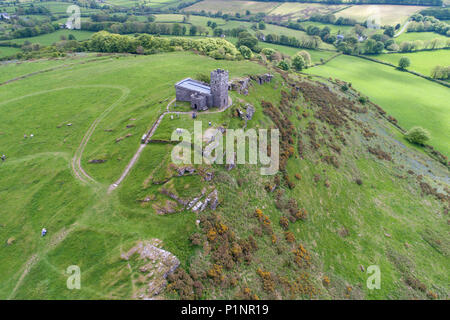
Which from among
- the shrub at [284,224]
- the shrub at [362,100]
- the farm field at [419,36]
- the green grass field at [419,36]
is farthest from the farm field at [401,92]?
the shrub at [284,224]

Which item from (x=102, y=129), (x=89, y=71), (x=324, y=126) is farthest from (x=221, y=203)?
(x=89, y=71)

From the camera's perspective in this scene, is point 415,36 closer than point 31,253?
No

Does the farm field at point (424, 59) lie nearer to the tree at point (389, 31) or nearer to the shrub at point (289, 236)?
the tree at point (389, 31)

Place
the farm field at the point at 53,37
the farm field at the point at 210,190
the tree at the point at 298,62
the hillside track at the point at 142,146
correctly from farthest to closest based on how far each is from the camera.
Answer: the farm field at the point at 53,37
the tree at the point at 298,62
the hillside track at the point at 142,146
the farm field at the point at 210,190

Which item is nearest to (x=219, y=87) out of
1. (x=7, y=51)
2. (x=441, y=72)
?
(x=7, y=51)

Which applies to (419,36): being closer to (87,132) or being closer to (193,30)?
(193,30)

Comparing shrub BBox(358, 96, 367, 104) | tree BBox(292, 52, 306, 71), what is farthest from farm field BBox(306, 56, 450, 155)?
shrub BBox(358, 96, 367, 104)
